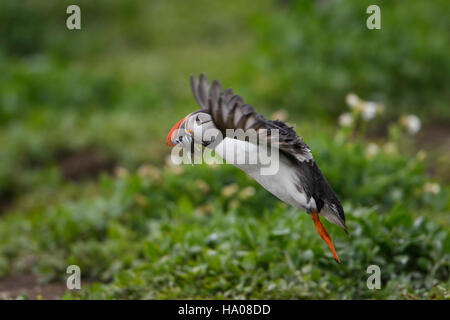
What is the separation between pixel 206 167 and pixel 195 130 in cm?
238

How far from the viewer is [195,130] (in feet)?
7.52

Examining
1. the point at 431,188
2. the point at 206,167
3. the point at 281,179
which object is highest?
the point at 206,167

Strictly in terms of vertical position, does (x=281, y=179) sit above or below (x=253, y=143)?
below

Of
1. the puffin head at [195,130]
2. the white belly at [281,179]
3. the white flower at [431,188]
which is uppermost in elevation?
the puffin head at [195,130]

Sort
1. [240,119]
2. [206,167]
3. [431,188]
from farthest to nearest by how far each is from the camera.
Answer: [206,167], [431,188], [240,119]

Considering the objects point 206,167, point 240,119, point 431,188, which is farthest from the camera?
point 206,167

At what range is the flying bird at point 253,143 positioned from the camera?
2.18 meters

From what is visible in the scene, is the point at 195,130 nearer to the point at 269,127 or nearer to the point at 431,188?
the point at 269,127

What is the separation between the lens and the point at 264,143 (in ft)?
7.41

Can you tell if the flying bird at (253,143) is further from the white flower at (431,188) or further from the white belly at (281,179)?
the white flower at (431,188)

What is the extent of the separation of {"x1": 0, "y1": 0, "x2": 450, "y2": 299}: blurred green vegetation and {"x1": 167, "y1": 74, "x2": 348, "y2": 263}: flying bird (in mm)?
904

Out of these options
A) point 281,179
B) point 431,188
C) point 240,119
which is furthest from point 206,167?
point 240,119

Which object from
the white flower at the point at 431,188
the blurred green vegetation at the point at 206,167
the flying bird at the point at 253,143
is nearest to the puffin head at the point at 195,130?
the flying bird at the point at 253,143

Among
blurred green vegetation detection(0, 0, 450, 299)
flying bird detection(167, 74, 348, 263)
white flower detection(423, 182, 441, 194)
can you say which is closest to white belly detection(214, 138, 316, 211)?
flying bird detection(167, 74, 348, 263)
